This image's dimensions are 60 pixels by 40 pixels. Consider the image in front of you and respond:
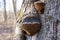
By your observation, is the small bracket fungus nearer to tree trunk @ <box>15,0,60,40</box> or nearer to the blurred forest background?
tree trunk @ <box>15,0,60,40</box>

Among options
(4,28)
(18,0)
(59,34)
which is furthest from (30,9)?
(18,0)

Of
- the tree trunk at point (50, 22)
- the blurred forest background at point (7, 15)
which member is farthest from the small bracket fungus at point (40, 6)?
the blurred forest background at point (7, 15)

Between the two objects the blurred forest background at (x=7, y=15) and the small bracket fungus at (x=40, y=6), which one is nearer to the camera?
the small bracket fungus at (x=40, y=6)

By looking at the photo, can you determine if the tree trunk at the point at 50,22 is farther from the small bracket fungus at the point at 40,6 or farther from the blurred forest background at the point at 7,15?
the blurred forest background at the point at 7,15

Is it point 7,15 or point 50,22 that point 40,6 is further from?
point 7,15

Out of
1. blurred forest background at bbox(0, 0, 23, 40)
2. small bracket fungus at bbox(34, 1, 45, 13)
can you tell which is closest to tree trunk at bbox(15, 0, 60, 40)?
small bracket fungus at bbox(34, 1, 45, 13)

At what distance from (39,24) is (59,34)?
9 cm

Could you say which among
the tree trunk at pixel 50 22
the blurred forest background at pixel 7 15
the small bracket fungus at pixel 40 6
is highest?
the small bracket fungus at pixel 40 6

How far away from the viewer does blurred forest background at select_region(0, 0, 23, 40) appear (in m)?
4.91

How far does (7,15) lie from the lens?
6.27m

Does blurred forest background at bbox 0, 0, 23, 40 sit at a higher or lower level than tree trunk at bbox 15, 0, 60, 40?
lower

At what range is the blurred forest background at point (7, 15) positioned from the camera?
491cm

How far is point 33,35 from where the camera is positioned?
0.68 m

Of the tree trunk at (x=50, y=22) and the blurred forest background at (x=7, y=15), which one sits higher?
the tree trunk at (x=50, y=22)
